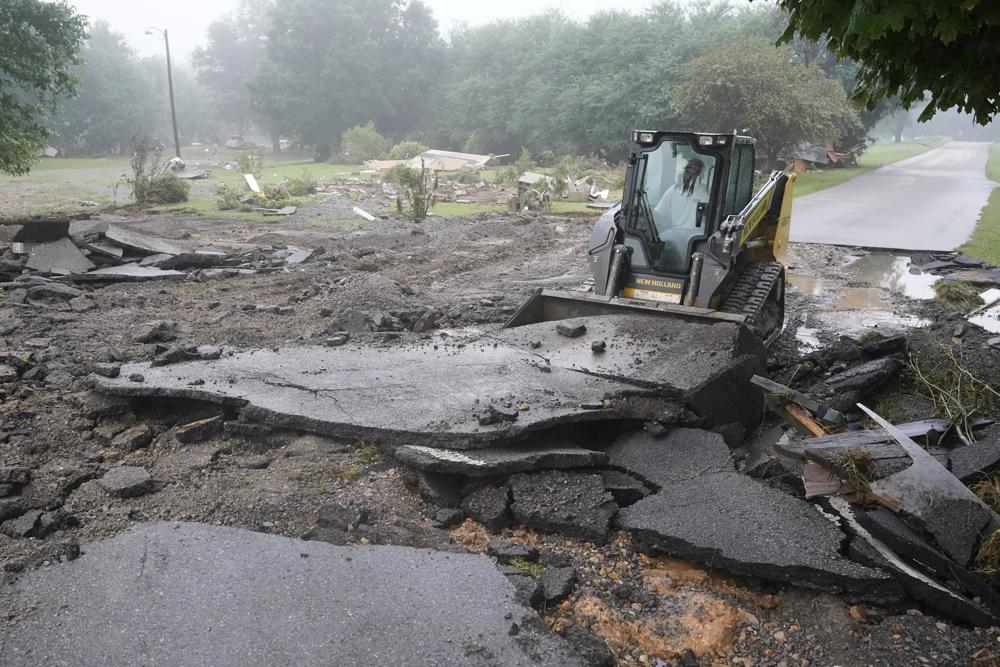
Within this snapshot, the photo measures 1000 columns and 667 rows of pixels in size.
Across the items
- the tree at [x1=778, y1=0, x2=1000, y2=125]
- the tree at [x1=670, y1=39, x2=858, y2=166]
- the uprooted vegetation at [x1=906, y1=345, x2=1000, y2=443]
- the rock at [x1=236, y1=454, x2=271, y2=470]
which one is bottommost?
the rock at [x1=236, y1=454, x2=271, y2=470]

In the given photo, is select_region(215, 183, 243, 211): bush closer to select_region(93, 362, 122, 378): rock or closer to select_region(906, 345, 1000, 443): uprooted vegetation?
select_region(93, 362, 122, 378): rock

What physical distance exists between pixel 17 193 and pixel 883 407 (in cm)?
2830

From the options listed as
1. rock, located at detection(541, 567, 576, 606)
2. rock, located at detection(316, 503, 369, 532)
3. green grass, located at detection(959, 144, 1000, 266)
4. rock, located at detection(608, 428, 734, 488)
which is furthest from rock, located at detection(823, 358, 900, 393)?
green grass, located at detection(959, 144, 1000, 266)

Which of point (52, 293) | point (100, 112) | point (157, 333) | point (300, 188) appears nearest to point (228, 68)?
point (100, 112)

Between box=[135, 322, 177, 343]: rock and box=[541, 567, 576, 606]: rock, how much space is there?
20.5 ft

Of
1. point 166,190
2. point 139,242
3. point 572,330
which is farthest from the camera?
point 166,190

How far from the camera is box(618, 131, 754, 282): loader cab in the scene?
829 cm

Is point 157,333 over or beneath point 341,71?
beneath

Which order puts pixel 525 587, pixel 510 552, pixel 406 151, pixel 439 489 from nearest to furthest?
pixel 525 587
pixel 510 552
pixel 439 489
pixel 406 151

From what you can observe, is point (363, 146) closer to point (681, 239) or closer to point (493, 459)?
point (681, 239)

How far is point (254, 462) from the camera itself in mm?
5410

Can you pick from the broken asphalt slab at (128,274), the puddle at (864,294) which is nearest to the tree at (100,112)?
the broken asphalt slab at (128,274)

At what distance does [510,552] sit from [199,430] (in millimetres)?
2843

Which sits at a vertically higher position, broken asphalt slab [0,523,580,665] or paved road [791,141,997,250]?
paved road [791,141,997,250]
